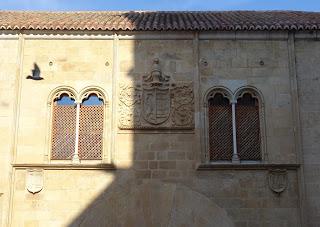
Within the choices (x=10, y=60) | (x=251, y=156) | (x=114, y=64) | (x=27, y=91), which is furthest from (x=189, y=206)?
(x=10, y=60)

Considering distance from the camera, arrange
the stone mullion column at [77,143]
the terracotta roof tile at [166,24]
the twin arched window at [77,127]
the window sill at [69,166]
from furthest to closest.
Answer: the terracotta roof tile at [166,24], the twin arched window at [77,127], the stone mullion column at [77,143], the window sill at [69,166]

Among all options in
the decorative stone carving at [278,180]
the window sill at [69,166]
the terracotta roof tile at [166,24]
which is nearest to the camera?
the decorative stone carving at [278,180]

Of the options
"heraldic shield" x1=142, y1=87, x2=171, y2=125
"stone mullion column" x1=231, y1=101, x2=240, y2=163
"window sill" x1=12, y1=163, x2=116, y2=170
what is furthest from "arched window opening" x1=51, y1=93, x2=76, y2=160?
"stone mullion column" x1=231, y1=101, x2=240, y2=163

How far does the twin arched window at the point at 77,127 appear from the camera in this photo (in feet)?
41.4

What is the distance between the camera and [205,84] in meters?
13.0

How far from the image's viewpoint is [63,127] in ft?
42.0

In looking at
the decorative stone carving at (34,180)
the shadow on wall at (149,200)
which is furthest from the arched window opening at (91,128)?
the decorative stone carving at (34,180)

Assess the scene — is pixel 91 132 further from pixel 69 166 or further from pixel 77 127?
pixel 69 166

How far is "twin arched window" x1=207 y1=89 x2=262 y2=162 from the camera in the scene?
41.4 feet

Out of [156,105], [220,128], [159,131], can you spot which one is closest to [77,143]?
[159,131]

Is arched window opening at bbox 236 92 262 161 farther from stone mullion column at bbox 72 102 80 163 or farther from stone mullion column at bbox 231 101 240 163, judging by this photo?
stone mullion column at bbox 72 102 80 163

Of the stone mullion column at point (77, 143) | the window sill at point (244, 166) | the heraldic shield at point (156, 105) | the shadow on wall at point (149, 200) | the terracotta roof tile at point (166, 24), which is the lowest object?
the shadow on wall at point (149, 200)

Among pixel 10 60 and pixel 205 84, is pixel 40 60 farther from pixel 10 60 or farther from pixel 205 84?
pixel 205 84

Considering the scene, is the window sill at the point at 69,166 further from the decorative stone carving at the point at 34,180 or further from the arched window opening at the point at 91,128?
the arched window opening at the point at 91,128
